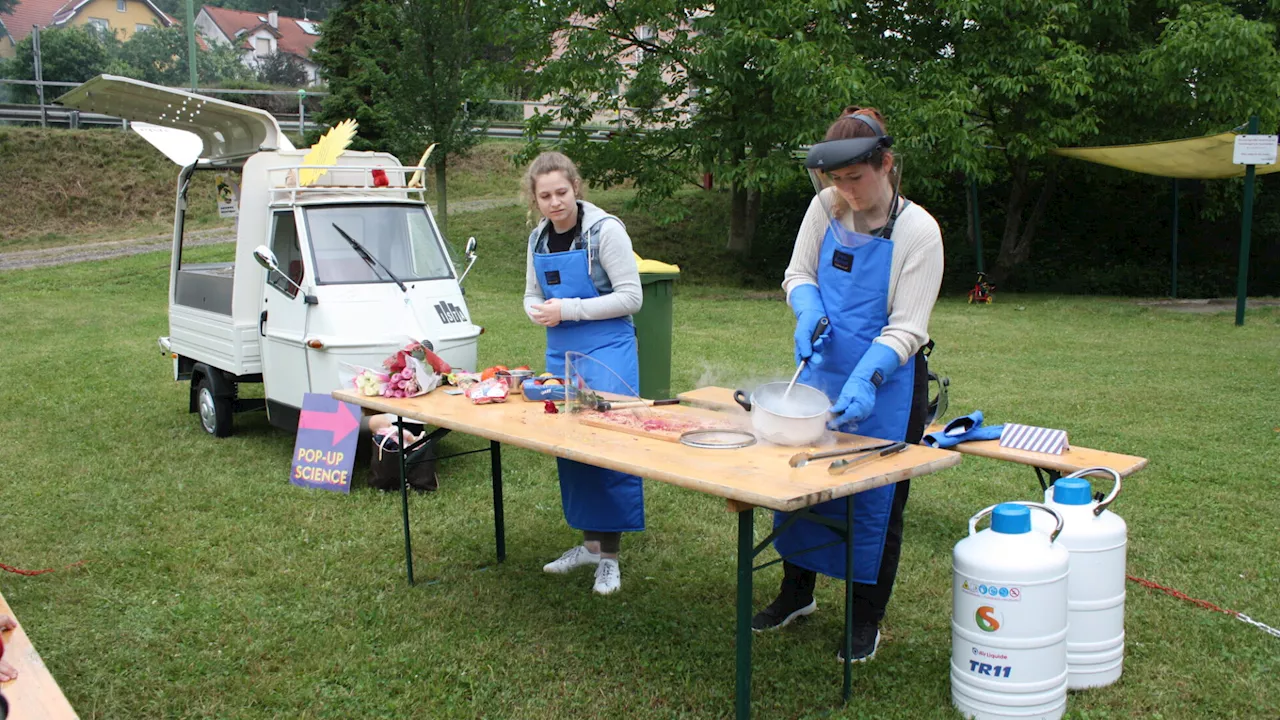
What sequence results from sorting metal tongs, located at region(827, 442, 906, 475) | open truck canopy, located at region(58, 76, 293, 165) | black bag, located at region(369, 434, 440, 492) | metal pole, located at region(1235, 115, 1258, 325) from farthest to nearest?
1. metal pole, located at region(1235, 115, 1258, 325)
2. open truck canopy, located at region(58, 76, 293, 165)
3. black bag, located at region(369, 434, 440, 492)
4. metal tongs, located at region(827, 442, 906, 475)

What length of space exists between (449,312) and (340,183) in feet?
4.39

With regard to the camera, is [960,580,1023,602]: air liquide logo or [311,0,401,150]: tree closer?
[960,580,1023,602]: air liquide logo

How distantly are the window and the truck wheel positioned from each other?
1261 millimetres

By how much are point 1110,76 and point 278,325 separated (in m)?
14.6

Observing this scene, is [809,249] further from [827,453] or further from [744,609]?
[744,609]

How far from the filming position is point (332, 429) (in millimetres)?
6230

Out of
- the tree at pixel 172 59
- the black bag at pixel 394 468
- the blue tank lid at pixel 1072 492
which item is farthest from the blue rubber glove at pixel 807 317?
the tree at pixel 172 59

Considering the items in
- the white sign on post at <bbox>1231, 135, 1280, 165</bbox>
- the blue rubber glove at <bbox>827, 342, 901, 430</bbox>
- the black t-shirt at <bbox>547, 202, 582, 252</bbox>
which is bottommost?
the blue rubber glove at <bbox>827, 342, 901, 430</bbox>

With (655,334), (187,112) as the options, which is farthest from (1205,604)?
(187,112)

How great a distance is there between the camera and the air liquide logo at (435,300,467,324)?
22.0 ft

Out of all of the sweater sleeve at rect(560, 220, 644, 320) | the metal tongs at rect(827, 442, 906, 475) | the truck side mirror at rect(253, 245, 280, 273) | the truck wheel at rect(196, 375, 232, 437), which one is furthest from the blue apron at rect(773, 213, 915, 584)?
the truck wheel at rect(196, 375, 232, 437)

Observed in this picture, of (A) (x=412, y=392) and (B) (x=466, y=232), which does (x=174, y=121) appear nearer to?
(A) (x=412, y=392)

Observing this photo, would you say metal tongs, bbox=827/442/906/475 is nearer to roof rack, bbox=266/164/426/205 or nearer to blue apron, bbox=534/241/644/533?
blue apron, bbox=534/241/644/533

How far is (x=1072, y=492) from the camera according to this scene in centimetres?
340
